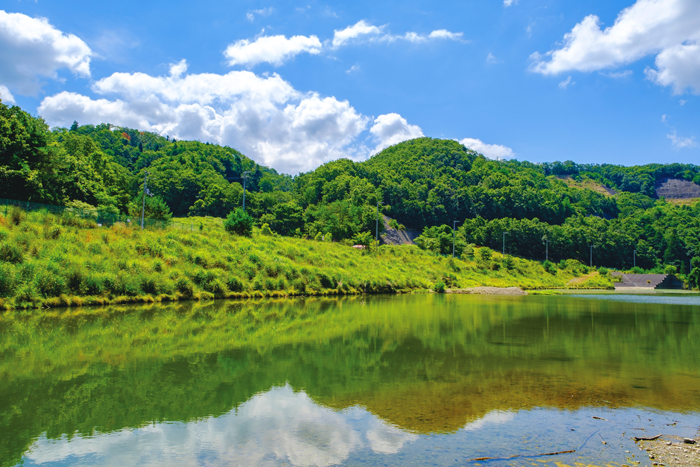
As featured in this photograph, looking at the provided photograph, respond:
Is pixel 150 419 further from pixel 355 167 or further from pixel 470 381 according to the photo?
pixel 355 167

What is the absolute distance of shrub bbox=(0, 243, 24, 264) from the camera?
20400mm

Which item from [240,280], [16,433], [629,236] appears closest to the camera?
[16,433]

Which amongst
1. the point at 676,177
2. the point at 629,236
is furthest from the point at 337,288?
the point at 676,177

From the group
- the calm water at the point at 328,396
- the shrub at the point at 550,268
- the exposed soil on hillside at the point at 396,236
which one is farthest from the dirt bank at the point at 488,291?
the exposed soil on hillside at the point at 396,236

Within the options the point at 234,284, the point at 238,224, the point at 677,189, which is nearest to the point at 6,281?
the point at 234,284

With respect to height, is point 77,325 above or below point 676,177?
below

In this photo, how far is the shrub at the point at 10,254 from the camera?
66.9 ft

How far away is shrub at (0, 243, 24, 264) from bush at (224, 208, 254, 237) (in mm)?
19598

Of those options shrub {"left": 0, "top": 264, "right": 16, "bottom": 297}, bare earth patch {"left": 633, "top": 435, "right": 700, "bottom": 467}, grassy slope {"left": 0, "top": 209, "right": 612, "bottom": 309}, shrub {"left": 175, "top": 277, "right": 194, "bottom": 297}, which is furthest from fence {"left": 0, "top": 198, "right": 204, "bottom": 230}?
bare earth patch {"left": 633, "top": 435, "right": 700, "bottom": 467}

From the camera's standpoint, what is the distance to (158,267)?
25.7 metres

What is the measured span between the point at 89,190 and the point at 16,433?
45427mm

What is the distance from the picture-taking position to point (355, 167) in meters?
130

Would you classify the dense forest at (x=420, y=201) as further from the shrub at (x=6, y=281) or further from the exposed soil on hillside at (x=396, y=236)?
the shrub at (x=6, y=281)

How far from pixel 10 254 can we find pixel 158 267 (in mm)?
7256
